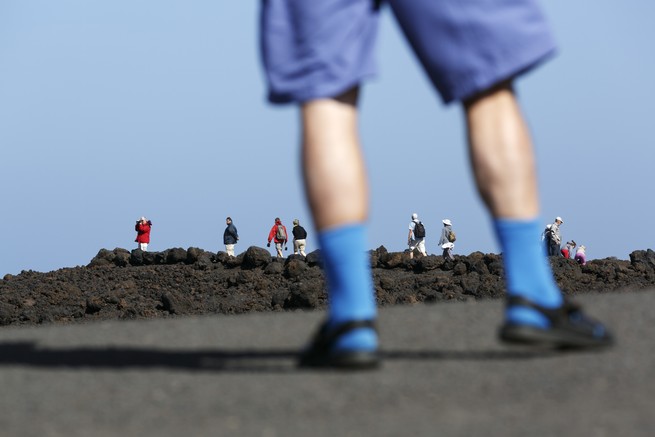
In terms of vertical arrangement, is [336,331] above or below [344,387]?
above

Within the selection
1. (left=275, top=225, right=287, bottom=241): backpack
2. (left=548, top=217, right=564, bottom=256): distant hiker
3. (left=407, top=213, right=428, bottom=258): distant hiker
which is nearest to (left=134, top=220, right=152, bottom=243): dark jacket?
(left=275, top=225, right=287, bottom=241): backpack

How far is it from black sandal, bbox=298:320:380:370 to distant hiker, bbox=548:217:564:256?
2380 cm

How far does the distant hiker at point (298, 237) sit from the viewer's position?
28.9 metres

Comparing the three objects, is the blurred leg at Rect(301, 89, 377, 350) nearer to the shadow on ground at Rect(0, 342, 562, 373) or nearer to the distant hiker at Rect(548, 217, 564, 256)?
the shadow on ground at Rect(0, 342, 562, 373)

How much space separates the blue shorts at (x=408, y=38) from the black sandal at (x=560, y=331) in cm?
74

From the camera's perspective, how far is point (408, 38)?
3.65 metres

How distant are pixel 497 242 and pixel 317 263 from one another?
16912 mm

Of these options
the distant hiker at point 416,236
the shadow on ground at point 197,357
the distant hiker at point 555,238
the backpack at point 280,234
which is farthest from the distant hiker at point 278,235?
the shadow on ground at point 197,357

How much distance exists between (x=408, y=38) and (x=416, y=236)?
969 inches

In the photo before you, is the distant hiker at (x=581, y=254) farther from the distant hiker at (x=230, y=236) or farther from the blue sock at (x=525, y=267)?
the blue sock at (x=525, y=267)

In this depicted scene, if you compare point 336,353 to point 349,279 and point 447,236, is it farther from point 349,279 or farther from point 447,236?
point 447,236

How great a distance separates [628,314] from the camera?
4574 millimetres

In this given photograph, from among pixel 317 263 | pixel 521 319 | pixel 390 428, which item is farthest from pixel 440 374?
pixel 317 263

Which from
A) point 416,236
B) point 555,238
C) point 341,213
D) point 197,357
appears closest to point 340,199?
point 341,213
